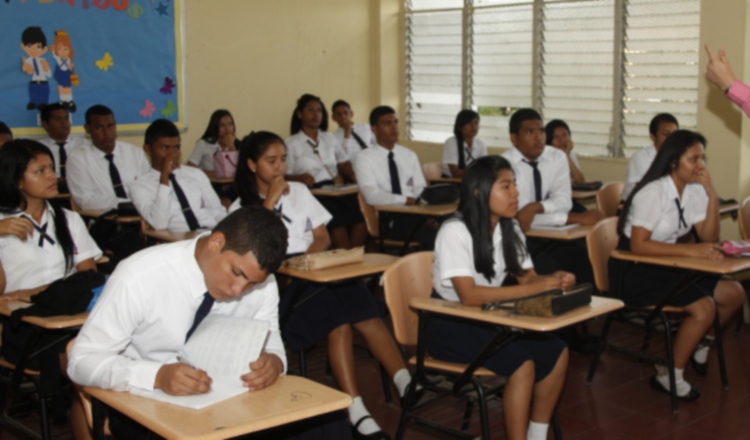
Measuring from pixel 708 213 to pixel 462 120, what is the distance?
3528mm

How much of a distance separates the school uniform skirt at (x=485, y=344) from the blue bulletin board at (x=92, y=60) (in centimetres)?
473

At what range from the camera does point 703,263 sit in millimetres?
3740

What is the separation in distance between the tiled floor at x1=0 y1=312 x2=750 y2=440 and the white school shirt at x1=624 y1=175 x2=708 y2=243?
0.73m

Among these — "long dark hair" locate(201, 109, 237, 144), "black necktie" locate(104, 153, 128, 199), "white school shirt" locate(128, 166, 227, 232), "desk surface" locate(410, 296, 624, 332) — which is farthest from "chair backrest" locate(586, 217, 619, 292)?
"long dark hair" locate(201, 109, 237, 144)

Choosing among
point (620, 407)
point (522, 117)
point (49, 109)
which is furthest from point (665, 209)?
point (49, 109)

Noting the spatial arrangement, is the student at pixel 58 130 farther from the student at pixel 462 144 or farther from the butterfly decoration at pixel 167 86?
the student at pixel 462 144

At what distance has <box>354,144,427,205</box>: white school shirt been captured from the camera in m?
5.82

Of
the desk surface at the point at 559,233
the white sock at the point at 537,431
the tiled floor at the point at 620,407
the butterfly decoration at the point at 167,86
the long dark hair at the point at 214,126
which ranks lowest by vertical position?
A: the tiled floor at the point at 620,407

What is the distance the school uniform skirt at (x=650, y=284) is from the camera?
4.00 meters

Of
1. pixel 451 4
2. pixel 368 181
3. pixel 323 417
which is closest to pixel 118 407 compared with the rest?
pixel 323 417

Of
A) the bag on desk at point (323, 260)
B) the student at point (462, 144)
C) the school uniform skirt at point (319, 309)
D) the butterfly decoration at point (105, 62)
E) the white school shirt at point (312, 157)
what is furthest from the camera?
the student at point (462, 144)

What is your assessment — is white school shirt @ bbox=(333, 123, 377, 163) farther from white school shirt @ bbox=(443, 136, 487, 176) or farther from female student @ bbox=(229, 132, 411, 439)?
female student @ bbox=(229, 132, 411, 439)

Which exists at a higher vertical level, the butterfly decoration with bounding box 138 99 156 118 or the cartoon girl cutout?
the cartoon girl cutout

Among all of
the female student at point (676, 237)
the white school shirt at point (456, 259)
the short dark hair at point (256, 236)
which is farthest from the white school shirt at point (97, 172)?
the short dark hair at point (256, 236)
